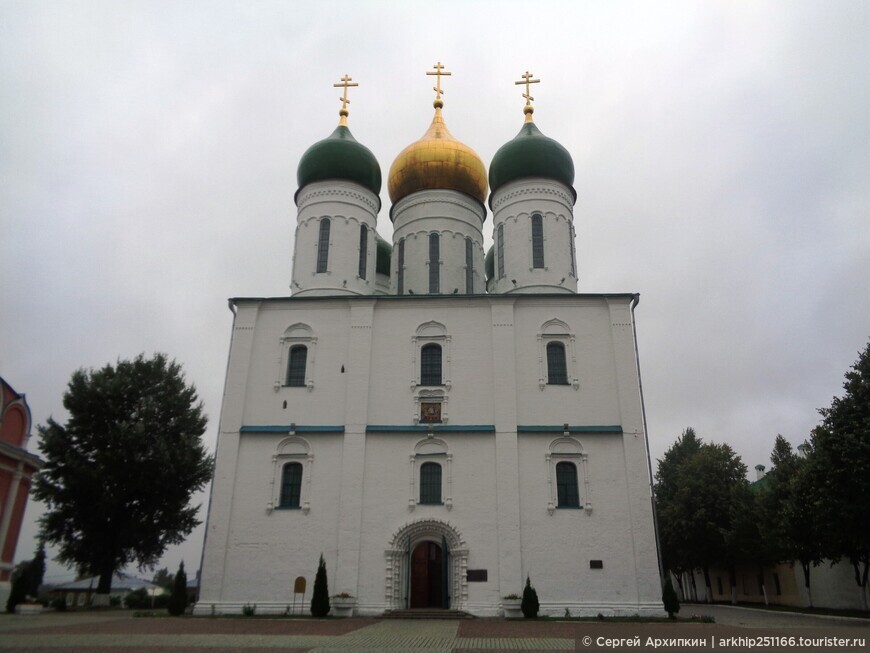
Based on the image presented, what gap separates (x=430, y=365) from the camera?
1945 cm

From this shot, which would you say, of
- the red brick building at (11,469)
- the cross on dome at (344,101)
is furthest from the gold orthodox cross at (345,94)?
the red brick building at (11,469)

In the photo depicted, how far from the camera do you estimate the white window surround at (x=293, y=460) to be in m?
17.8

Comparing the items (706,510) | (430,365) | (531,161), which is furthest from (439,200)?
(706,510)

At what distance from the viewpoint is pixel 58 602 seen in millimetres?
21109

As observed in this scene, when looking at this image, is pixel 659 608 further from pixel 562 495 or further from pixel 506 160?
pixel 506 160

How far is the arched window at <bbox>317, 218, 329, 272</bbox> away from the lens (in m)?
21.8

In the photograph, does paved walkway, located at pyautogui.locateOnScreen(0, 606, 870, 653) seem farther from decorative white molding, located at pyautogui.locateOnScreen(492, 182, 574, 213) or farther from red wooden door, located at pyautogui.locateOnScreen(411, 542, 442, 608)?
decorative white molding, located at pyautogui.locateOnScreen(492, 182, 574, 213)

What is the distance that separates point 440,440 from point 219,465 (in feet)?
20.0

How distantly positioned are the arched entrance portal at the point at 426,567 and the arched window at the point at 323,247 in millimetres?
8943

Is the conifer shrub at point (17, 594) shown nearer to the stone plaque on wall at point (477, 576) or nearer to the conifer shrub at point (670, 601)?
the stone plaque on wall at point (477, 576)

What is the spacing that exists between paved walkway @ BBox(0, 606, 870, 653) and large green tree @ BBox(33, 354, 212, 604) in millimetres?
5984

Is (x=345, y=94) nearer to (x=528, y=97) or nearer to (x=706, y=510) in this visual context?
(x=528, y=97)

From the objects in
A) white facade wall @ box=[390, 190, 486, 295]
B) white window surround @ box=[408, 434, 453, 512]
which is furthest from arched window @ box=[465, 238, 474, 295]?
white window surround @ box=[408, 434, 453, 512]

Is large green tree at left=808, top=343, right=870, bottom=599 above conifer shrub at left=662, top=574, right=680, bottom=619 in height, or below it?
above
